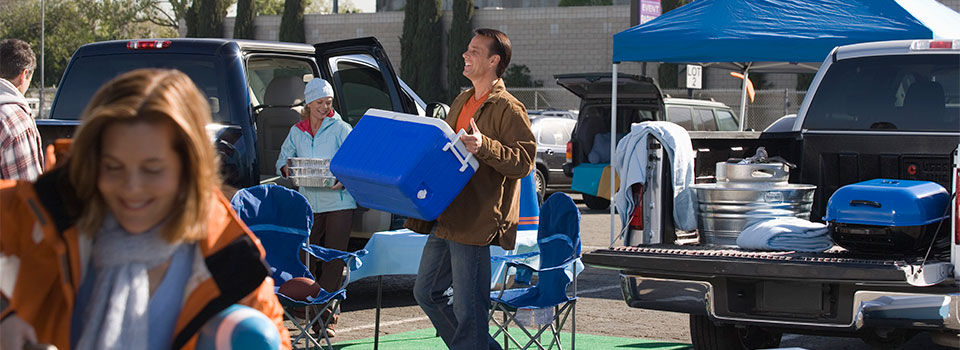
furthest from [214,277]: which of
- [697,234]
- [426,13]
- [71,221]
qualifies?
[426,13]

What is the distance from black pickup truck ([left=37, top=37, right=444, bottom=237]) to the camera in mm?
7555

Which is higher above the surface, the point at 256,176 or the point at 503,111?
the point at 503,111

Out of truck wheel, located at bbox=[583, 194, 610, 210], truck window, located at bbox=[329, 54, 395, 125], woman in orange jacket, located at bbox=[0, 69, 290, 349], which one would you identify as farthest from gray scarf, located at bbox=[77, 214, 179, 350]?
truck wheel, located at bbox=[583, 194, 610, 210]

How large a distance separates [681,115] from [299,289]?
42.6 feet

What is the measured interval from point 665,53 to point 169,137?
25.7 ft

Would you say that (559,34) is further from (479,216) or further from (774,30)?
(479,216)

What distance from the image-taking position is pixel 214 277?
243 cm

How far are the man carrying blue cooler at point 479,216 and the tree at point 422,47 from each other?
3759 cm

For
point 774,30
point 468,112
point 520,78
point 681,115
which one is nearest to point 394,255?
point 468,112

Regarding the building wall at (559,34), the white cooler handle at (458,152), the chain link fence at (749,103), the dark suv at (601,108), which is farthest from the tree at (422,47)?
the white cooler handle at (458,152)

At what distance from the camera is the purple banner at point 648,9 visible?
63.7 ft

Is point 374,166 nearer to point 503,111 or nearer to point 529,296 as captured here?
point 503,111

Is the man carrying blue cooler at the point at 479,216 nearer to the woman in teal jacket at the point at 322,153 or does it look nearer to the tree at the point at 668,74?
the woman in teal jacket at the point at 322,153

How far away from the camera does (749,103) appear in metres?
30.4
